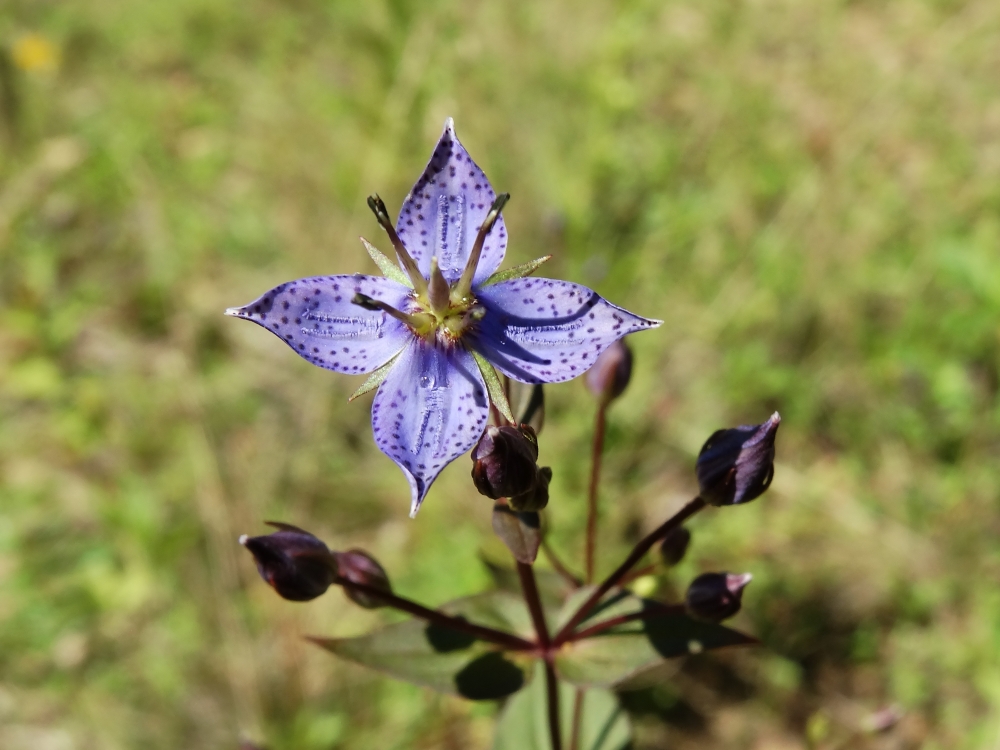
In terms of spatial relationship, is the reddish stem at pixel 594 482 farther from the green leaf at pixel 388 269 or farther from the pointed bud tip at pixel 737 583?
→ the green leaf at pixel 388 269

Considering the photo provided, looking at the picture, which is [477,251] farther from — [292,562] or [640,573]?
[640,573]

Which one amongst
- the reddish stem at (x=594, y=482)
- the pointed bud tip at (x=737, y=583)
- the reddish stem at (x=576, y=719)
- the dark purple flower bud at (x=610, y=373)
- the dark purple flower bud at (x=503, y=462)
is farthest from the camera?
the reddish stem at (x=576, y=719)

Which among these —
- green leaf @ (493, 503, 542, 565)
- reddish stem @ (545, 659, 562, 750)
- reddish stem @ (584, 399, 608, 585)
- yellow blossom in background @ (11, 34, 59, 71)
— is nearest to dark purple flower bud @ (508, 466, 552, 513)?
green leaf @ (493, 503, 542, 565)

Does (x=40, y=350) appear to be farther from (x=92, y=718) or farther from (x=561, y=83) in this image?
(x=561, y=83)

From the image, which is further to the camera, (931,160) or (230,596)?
(931,160)

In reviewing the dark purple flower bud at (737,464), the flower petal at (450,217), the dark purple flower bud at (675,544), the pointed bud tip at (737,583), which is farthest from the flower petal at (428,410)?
the dark purple flower bud at (675,544)

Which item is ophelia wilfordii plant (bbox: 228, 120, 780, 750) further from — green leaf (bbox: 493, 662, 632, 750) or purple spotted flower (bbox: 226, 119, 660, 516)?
green leaf (bbox: 493, 662, 632, 750)

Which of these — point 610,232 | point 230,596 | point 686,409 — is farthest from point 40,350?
point 686,409
